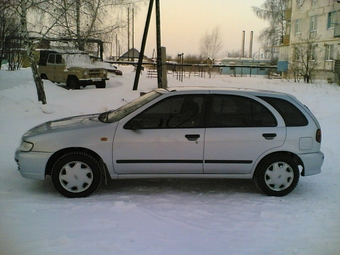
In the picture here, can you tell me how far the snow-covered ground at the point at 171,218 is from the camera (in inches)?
145

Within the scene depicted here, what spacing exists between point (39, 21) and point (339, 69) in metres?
19.8

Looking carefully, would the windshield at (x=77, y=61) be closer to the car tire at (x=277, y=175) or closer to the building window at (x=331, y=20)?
the car tire at (x=277, y=175)

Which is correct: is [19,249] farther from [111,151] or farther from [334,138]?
[334,138]

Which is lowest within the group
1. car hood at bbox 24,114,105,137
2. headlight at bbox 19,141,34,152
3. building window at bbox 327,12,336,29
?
headlight at bbox 19,141,34,152

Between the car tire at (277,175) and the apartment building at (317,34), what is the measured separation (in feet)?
72.5

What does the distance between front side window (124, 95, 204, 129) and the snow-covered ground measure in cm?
100

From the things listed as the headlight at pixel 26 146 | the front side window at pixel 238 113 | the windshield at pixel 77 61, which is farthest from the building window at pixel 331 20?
the headlight at pixel 26 146

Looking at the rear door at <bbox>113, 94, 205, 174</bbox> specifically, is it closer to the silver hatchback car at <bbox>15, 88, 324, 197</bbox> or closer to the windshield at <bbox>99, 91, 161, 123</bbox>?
the silver hatchback car at <bbox>15, 88, 324, 197</bbox>

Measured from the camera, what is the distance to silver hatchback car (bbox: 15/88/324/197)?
16.5 ft

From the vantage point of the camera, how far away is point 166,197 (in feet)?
16.9

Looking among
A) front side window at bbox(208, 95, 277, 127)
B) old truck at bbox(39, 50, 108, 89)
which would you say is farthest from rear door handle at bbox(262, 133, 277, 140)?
old truck at bbox(39, 50, 108, 89)

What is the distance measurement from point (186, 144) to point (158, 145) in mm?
380

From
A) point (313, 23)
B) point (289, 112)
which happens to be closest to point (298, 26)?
point (313, 23)

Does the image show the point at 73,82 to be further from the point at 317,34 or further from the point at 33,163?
the point at 317,34
